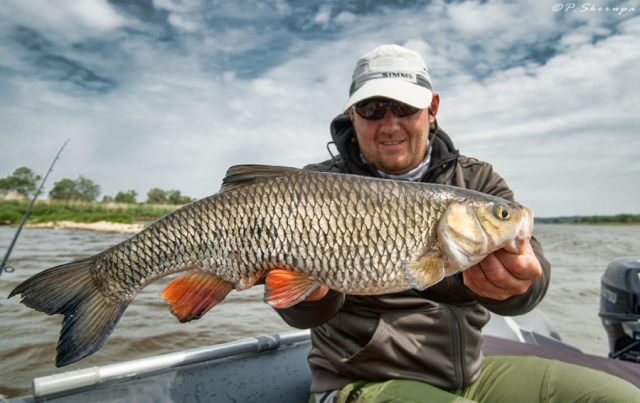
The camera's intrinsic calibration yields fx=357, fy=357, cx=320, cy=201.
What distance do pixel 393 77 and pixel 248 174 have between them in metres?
1.27

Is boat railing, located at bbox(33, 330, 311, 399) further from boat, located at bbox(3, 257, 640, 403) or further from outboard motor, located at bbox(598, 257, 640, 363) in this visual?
outboard motor, located at bbox(598, 257, 640, 363)

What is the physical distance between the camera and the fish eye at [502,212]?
1.41 m

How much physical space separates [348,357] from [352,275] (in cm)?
72

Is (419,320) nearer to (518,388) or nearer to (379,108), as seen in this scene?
(518,388)

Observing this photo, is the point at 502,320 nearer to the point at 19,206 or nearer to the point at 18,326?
the point at 18,326

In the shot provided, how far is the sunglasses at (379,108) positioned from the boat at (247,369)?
1809 millimetres

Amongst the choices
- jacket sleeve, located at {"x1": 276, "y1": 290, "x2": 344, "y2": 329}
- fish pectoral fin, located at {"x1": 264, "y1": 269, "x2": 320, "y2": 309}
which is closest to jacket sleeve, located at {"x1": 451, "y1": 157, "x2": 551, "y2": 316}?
jacket sleeve, located at {"x1": 276, "y1": 290, "x2": 344, "y2": 329}

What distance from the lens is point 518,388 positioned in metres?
1.92

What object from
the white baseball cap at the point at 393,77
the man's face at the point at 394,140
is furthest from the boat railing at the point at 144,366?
the white baseball cap at the point at 393,77

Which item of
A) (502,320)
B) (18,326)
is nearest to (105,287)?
(502,320)

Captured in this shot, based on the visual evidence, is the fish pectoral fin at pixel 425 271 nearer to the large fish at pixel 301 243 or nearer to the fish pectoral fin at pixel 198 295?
the large fish at pixel 301 243

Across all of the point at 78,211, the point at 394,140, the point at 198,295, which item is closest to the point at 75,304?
the point at 198,295

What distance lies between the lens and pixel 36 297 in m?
1.32

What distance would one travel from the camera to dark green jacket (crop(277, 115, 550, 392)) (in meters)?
1.78
